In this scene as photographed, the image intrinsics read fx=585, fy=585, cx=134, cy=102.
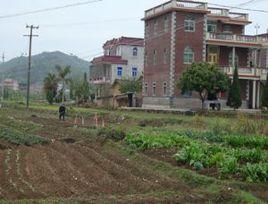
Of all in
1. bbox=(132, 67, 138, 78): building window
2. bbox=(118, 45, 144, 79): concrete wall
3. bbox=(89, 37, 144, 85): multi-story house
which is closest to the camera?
bbox=(89, 37, 144, 85): multi-story house

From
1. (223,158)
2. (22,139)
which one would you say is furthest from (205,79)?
(223,158)

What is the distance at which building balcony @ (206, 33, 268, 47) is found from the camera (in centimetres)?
A: 5940

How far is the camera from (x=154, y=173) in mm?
16500

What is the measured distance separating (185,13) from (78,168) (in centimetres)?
4252

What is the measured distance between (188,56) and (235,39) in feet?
18.4

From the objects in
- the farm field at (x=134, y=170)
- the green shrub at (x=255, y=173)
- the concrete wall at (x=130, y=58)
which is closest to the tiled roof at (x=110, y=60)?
the concrete wall at (x=130, y=58)

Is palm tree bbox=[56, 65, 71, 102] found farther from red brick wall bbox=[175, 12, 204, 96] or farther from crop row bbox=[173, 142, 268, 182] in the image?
crop row bbox=[173, 142, 268, 182]

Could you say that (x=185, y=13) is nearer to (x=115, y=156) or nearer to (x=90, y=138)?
(x=90, y=138)

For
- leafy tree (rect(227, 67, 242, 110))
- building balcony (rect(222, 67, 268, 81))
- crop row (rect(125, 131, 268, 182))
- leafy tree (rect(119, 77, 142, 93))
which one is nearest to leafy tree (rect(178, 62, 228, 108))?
leafy tree (rect(227, 67, 242, 110))

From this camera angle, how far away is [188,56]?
5859 centimetres

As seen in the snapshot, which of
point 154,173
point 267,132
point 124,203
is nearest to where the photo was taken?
point 124,203

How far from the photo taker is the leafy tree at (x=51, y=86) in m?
86.2

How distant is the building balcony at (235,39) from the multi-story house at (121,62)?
1011 inches

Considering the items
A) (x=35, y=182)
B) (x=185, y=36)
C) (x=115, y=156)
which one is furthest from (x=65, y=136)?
(x=185, y=36)
